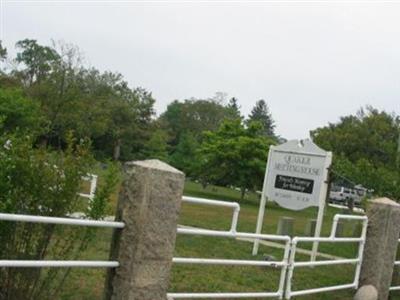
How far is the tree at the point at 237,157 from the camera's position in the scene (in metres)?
36.8

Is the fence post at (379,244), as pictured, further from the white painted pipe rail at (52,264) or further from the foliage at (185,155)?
the foliage at (185,155)

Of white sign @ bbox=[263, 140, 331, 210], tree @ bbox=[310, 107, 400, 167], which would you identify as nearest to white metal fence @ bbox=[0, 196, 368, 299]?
white sign @ bbox=[263, 140, 331, 210]

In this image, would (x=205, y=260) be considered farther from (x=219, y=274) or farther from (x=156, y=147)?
(x=156, y=147)

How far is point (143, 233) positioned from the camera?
5.36 meters

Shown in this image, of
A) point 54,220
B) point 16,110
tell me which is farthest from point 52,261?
point 16,110

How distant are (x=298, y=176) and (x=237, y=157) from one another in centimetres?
2340

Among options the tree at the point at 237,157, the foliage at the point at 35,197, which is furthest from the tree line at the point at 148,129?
the foliage at the point at 35,197

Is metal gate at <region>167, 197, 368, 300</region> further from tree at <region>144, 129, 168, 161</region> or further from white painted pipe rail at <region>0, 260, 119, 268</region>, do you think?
tree at <region>144, 129, 168, 161</region>

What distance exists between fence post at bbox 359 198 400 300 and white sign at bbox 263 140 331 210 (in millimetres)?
3530

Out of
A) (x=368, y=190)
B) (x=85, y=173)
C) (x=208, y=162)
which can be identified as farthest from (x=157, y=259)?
(x=208, y=162)

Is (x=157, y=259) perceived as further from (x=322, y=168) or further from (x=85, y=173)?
(x=322, y=168)

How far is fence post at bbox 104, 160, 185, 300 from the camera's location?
536 centimetres

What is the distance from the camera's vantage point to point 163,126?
259 ft

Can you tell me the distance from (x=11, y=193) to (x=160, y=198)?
1250mm
